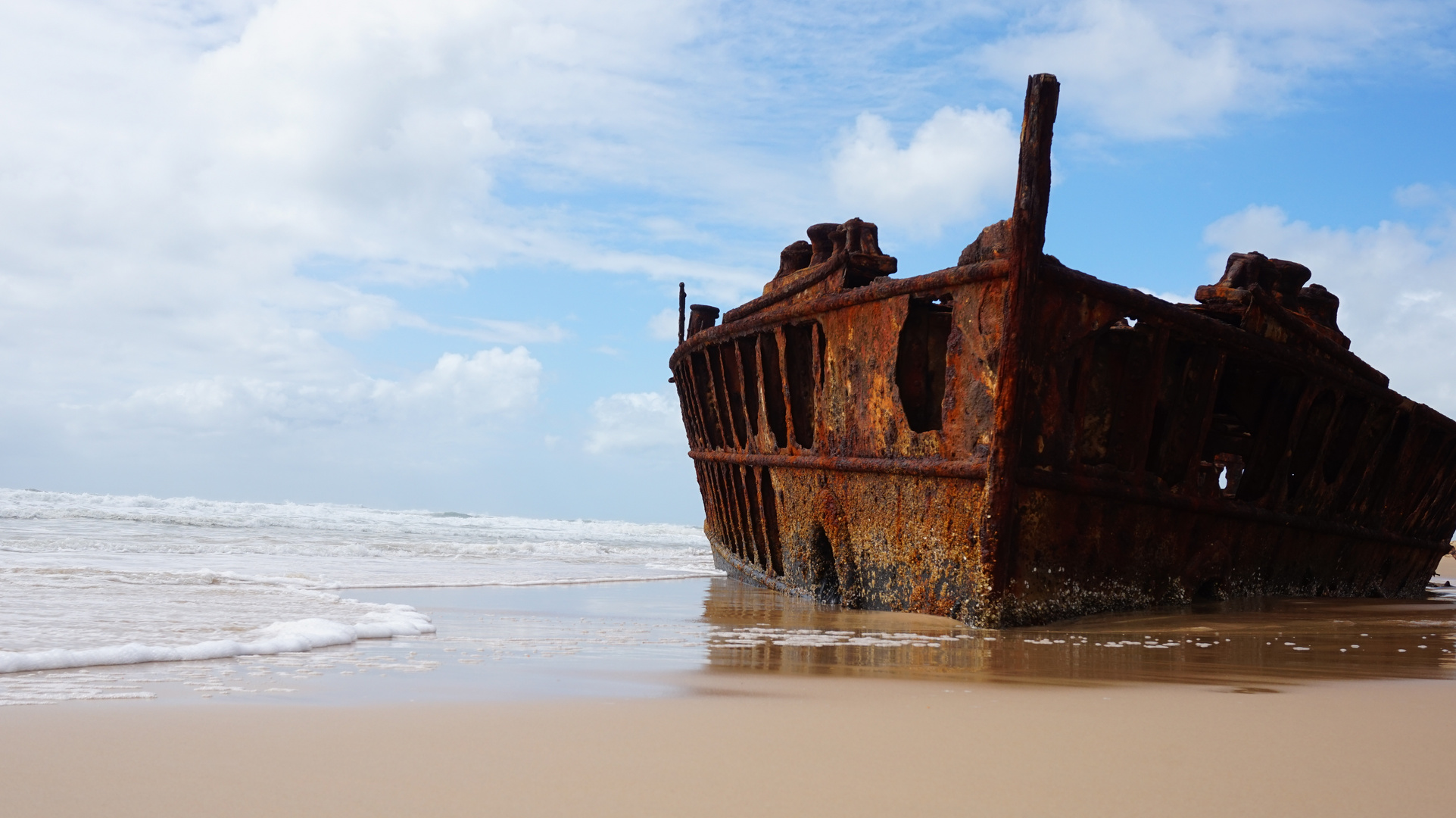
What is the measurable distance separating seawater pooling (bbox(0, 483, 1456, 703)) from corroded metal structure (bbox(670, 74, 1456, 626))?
31 cm

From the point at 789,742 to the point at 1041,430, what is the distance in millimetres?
3493

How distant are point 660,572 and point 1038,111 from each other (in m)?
8.34

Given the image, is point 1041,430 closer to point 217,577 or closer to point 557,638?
point 557,638

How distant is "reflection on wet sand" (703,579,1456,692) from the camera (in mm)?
3758

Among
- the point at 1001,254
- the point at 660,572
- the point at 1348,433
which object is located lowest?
the point at 660,572

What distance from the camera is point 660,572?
Result: 12.5 meters

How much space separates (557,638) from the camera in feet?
15.9

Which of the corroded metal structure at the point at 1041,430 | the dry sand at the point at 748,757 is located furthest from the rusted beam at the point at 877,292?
the dry sand at the point at 748,757

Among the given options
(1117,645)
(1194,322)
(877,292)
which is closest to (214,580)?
(877,292)

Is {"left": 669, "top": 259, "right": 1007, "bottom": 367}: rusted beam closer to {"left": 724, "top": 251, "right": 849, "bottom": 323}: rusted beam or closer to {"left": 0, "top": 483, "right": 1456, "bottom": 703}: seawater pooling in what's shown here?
{"left": 724, "top": 251, "right": 849, "bottom": 323}: rusted beam

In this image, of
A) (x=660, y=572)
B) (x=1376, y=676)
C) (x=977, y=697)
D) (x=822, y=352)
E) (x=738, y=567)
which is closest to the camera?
(x=977, y=697)

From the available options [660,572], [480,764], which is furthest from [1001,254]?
[660,572]

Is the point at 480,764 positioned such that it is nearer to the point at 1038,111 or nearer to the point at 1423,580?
the point at 1038,111

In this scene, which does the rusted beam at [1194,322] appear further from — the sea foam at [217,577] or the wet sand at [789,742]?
the sea foam at [217,577]
